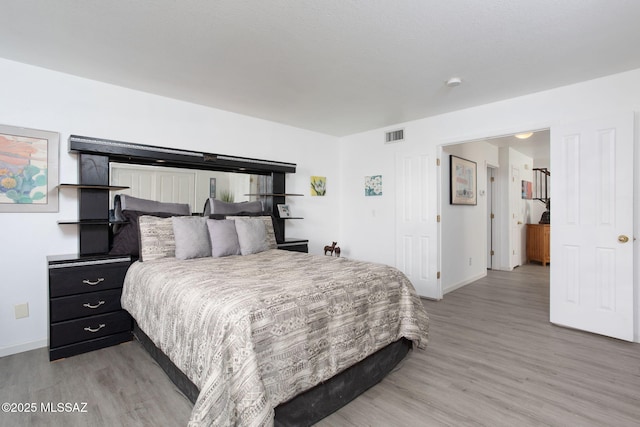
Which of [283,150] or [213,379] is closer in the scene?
[213,379]

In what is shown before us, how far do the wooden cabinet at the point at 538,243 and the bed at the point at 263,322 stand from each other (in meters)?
5.80

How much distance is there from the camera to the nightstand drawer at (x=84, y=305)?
2.54 meters

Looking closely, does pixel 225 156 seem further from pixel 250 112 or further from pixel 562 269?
pixel 562 269

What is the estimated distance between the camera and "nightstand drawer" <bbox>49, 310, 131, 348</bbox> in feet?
8.32

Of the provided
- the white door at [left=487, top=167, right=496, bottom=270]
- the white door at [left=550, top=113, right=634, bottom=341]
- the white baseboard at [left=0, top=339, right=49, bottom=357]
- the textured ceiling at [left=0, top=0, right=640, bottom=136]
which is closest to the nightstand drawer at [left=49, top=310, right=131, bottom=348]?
the white baseboard at [left=0, top=339, right=49, bottom=357]

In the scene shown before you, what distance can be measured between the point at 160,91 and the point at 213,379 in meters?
3.12

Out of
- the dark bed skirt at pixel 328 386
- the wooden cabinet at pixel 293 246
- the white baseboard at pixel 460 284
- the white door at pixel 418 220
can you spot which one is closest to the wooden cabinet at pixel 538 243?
the white baseboard at pixel 460 284

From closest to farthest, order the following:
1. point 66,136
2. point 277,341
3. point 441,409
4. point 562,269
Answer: point 277,341
point 441,409
point 66,136
point 562,269

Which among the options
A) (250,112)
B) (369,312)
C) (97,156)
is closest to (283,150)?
(250,112)

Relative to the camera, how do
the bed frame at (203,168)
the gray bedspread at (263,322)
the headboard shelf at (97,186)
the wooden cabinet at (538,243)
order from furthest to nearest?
the wooden cabinet at (538,243) < the headboard shelf at (97,186) < the bed frame at (203,168) < the gray bedspread at (263,322)

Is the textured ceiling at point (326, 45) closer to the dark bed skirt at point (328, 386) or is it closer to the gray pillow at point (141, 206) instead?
the gray pillow at point (141, 206)

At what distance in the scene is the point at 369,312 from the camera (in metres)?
2.15

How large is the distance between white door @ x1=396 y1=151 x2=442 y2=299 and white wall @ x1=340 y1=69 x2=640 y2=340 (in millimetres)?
137

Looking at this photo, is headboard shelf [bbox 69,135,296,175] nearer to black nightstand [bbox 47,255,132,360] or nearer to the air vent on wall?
black nightstand [bbox 47,255,132,360]
